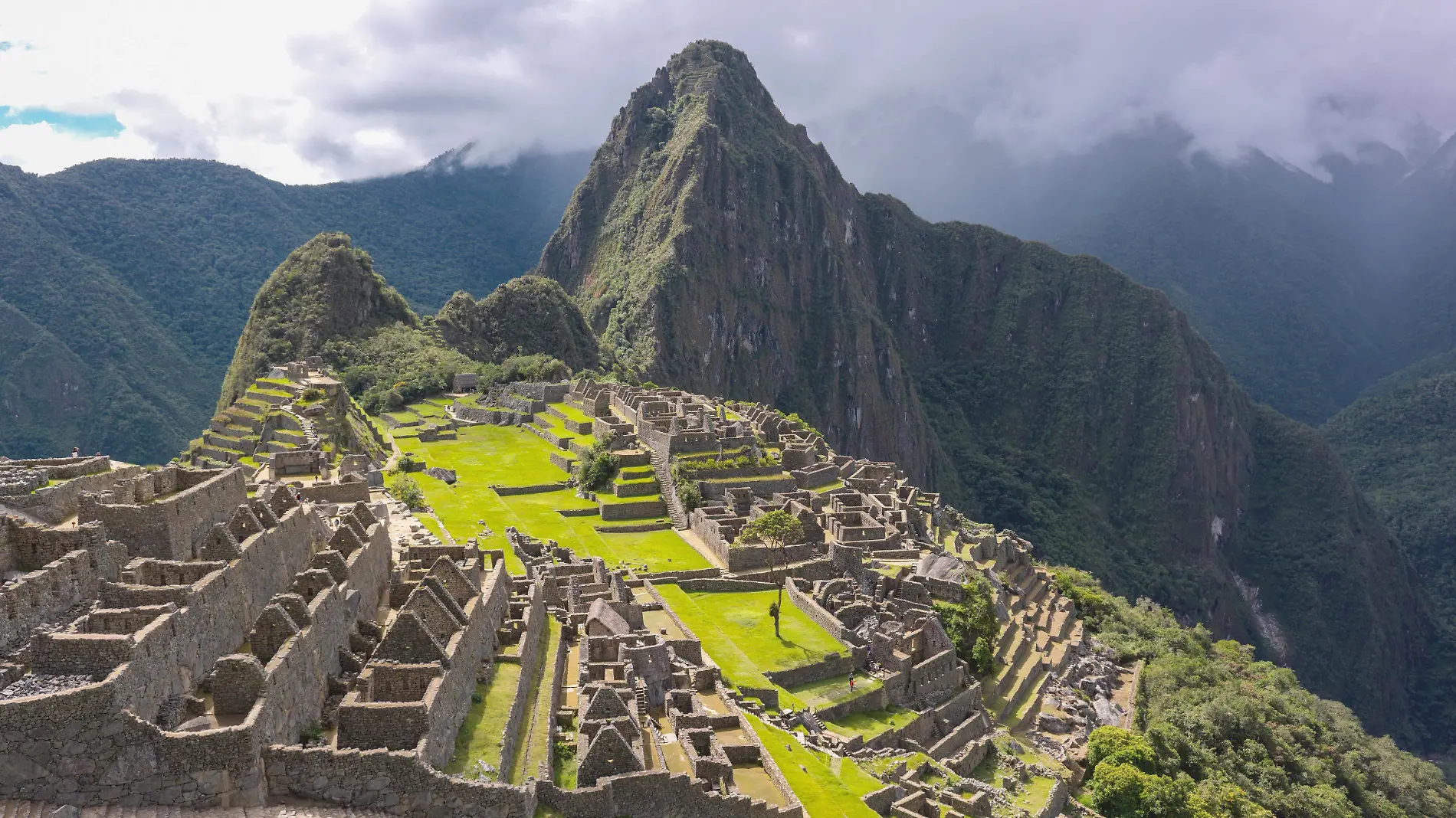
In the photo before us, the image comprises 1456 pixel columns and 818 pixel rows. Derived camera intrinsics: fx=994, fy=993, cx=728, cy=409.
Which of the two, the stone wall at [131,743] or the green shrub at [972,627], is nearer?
the stone wall at [131,743]

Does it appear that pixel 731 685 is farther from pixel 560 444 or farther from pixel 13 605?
pixel 560 444

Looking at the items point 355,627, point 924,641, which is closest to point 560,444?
point 924,641

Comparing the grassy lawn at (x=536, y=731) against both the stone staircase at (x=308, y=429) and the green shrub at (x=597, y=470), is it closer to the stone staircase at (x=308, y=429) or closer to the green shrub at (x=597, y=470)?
the stone staircase at (x=308, y=429)

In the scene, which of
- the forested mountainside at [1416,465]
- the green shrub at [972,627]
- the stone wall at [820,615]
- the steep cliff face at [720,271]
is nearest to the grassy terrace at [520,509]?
the stone wall at [820,615]

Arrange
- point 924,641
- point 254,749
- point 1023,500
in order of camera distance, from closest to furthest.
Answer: point 254,749 < point 924,641 < point 1023,500

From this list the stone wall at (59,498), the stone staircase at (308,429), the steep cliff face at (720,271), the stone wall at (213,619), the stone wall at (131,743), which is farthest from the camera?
the steep cliff face at (720,271)
